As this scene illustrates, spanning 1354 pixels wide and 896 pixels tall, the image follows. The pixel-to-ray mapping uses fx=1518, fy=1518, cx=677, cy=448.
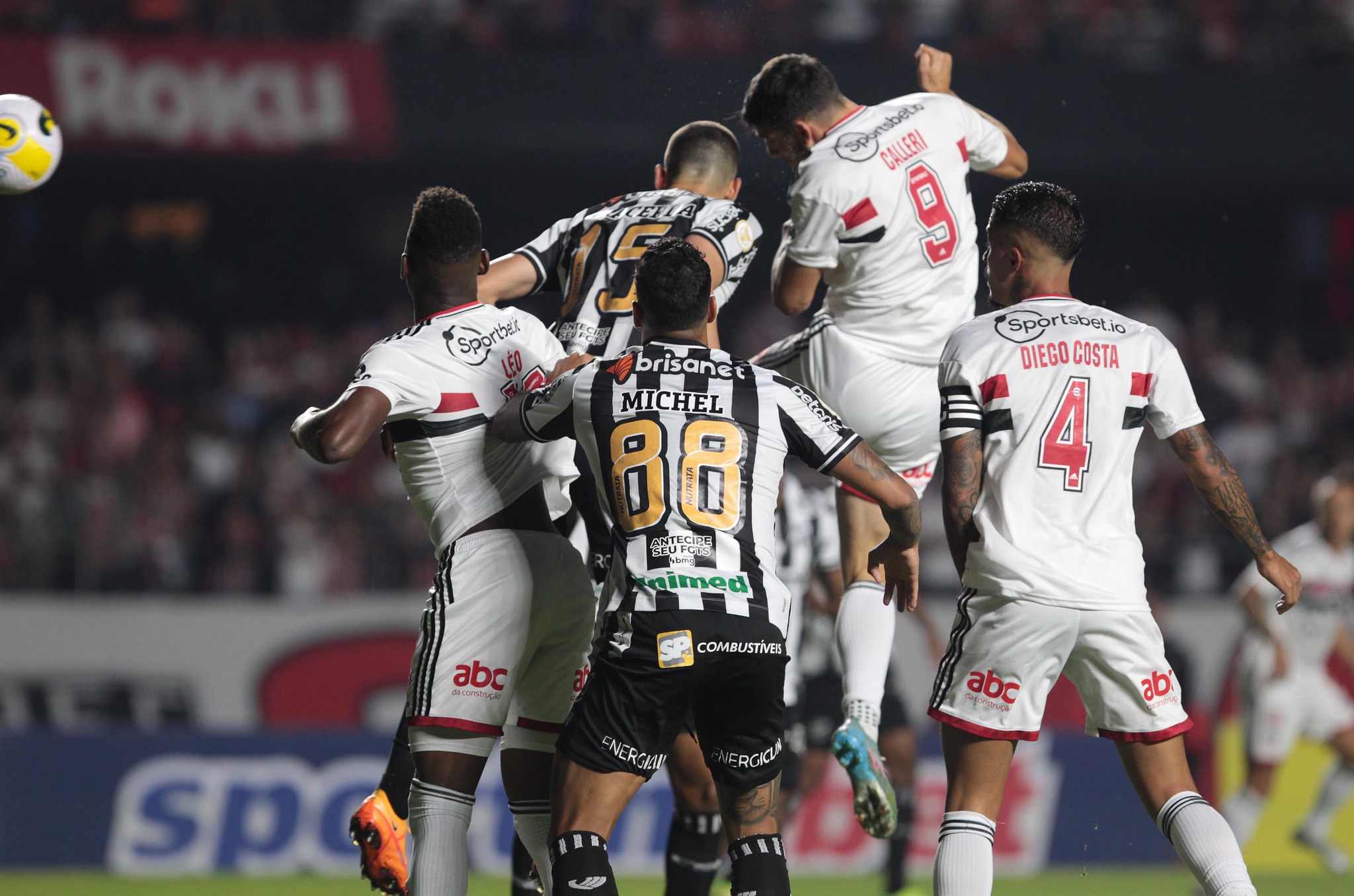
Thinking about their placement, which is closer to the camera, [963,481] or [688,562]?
[688,562]

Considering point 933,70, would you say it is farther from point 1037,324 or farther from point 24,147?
point 24,147

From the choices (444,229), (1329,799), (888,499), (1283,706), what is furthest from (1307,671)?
(444,229)

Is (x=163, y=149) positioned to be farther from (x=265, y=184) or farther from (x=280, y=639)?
(x=280, y=639)

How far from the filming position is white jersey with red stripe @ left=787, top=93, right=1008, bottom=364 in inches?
228

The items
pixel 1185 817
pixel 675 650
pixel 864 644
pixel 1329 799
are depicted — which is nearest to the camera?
pixel 675 650

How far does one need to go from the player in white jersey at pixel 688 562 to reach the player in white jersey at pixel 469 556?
493 millimetres

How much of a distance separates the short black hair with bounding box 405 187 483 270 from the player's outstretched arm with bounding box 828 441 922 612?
1.48m

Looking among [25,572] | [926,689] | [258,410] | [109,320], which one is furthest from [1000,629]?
[109,320]

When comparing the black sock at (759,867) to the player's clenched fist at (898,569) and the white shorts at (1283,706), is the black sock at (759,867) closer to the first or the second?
the player's clenched fist at (898,569)

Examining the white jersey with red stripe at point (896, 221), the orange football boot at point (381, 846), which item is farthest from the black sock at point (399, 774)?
the white jersey with red stripe at point (896, 221)

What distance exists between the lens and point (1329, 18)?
16906mm

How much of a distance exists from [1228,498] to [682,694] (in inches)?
73.8

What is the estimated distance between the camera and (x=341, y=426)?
4.64m

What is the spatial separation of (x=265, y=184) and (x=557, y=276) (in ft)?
41.6
